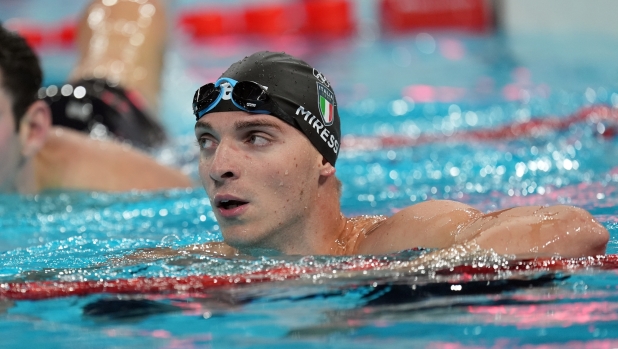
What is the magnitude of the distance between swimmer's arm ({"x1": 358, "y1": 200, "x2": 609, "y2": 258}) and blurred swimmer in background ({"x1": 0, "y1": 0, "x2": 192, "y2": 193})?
2.43m

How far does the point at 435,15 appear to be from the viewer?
1173 centimetres

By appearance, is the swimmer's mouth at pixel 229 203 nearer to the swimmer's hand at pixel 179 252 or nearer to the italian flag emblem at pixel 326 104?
the swimmer's hand at pixel 179 252

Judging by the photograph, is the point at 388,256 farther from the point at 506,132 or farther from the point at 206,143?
the point at 506,132

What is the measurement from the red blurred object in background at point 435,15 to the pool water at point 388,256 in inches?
84.6

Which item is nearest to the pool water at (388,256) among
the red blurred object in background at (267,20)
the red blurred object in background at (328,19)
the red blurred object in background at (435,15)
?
the red blurred object in background at (435,15)

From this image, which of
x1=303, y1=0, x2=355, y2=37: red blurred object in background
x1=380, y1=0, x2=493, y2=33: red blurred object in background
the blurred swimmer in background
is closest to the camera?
the blurred swimmer in background

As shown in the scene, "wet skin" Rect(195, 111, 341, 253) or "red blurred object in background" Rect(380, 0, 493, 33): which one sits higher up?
"red blurred object in background" Rect(380, 0, 493, 33)

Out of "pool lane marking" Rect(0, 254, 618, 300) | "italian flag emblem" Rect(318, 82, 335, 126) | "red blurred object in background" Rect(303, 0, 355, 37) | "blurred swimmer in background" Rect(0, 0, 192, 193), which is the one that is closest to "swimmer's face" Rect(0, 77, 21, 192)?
"blurred swimmer in background" Rect(0, 0, 192, 193)

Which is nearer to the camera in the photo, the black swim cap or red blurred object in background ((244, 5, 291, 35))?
the black swim cap

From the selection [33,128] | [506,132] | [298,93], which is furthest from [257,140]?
[506,132]

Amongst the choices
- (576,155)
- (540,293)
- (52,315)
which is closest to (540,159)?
(576,155)

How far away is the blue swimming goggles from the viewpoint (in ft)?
9.18

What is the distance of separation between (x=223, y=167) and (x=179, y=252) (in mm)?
544

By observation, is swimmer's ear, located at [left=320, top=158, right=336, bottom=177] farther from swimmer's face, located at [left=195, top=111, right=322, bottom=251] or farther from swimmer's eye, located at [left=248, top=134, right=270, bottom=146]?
swimmer's eye, located at [left=248, top=134, right=270, bottom=146]
